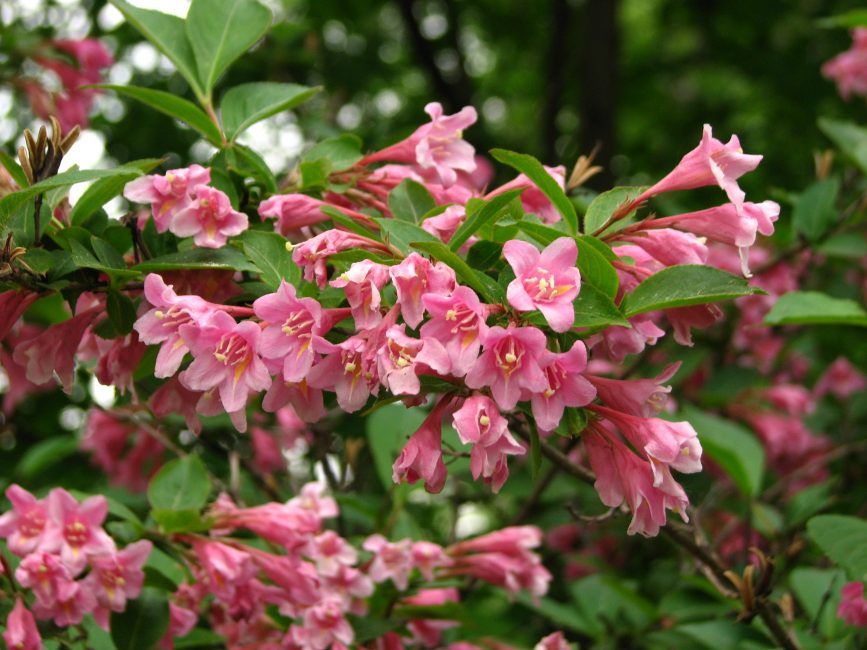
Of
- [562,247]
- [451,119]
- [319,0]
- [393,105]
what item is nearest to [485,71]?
[393,105]

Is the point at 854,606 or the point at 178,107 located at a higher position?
the point at 178,107

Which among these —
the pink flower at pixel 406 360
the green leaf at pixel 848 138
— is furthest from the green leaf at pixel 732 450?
the pink flower at pixel 406 360

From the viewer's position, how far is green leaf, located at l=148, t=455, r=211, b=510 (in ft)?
7.13

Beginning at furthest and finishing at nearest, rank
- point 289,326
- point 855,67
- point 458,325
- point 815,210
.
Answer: point 855,67 → point 815,210 → point 289,326 → point 458,325

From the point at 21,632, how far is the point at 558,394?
1.04 meters

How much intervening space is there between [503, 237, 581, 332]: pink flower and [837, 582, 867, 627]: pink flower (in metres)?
1.23

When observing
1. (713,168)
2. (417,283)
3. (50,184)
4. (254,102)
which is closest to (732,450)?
(713,168)

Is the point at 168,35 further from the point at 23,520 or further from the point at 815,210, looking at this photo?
the point at 815,210

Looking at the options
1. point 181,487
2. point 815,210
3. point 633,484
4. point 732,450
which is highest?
point 633,484

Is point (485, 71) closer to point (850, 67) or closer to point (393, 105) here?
point (393, 105)

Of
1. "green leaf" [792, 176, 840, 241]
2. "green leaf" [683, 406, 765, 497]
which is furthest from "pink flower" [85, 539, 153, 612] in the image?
"green leaf" [792, 176, 840, 241]

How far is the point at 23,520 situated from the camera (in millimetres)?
1892

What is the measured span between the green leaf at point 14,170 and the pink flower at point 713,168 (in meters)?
0.99

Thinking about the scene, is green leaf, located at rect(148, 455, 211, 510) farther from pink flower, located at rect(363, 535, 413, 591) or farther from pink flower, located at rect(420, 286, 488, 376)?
pink flower, located at rect(420, 286, 488, 376)
